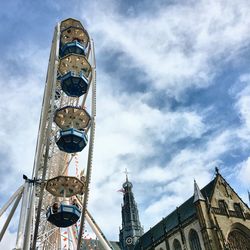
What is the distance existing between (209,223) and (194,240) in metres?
4.34

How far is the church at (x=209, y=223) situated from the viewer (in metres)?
36.8

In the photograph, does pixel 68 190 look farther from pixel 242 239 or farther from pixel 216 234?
pixel 242 239

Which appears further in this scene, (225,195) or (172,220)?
(172,220)

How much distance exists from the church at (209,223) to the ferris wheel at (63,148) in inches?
630

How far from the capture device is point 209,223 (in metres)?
37.4

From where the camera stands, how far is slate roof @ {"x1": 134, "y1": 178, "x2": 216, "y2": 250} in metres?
43.2

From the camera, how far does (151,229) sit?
185ft

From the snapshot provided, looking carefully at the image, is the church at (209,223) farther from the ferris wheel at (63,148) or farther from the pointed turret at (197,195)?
the ferris wheel at (63,148)

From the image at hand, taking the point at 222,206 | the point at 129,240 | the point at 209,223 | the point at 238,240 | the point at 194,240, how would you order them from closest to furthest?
the point at 209,223 < the point at 238,240 < the point at 194,240 < the point at 222,206 < the point at 129,240

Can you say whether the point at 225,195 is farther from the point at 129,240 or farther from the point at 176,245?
the point at 129,240

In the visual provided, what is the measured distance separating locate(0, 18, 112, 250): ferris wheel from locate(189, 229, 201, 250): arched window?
56.1 ft

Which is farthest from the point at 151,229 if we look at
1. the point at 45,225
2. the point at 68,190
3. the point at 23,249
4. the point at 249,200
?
the point at 23,249

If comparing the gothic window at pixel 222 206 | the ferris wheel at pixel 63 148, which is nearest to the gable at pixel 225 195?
the gothic window at pixel 222 206

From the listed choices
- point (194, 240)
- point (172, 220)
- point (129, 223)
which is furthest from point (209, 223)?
point (129, 223)
